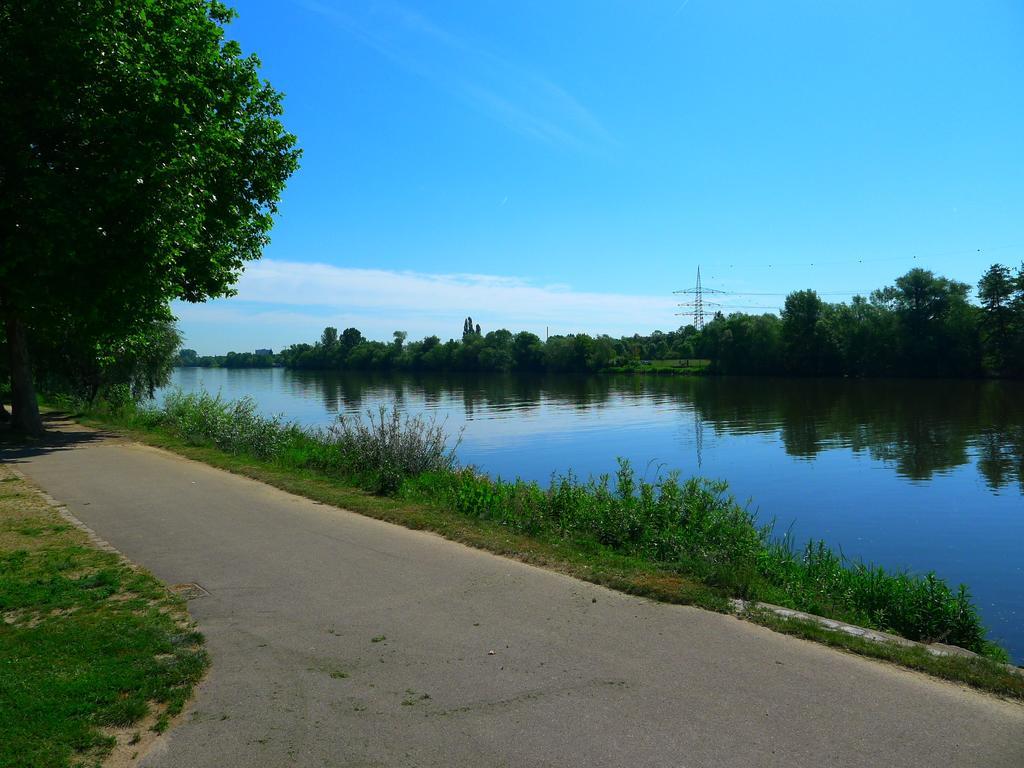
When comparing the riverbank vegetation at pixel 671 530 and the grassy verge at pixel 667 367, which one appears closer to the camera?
the riverbank vegetation at pixel 671 530

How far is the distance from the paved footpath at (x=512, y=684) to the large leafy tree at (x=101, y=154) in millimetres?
9612

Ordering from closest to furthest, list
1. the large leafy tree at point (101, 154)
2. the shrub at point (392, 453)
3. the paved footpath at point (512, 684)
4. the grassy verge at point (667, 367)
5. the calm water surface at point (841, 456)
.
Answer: the paved footpath at point (512, 684), the calm water surface at point (841, 456), the shrub at point (392, 453), the large leafy tree at point (101, 154), the grassy verge at point (667, 367)

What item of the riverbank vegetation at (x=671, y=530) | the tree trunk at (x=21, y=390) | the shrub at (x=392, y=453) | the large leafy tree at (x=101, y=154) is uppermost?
the large leafy tree at (x=101, y=154)

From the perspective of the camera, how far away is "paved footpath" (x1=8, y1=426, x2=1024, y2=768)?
11.7ft

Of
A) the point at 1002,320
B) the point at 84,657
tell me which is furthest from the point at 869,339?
the point at 84,657

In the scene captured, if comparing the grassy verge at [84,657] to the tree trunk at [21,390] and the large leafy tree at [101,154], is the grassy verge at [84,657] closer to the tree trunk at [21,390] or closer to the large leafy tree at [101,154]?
the large leafy tree at [101,154]

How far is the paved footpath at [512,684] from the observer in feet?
11.7

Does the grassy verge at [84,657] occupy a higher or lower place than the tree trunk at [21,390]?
lower

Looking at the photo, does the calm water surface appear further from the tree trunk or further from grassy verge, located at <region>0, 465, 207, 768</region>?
grassy verge, located at <region>0, 465, 207, 768</region>

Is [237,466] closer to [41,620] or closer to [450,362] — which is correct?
[41,620]

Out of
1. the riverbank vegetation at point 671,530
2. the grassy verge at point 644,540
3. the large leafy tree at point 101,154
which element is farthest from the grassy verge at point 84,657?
the large leafy tree at point 101,154

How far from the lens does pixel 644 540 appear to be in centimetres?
827

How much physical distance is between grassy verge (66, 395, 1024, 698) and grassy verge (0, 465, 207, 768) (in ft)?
11.1

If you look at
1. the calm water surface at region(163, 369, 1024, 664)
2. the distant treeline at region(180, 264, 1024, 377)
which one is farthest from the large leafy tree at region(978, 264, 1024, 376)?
the calm water surface at region(163, 369, 1024, 664)
